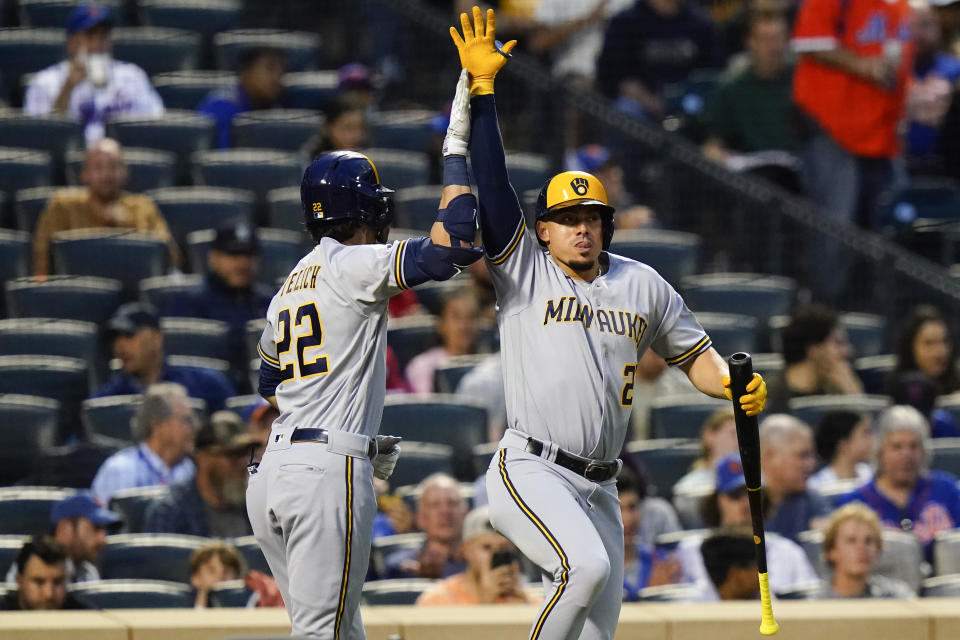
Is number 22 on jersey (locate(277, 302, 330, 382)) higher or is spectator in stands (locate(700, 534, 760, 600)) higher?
number 22 on jersey (locate(277, 302, 330, 382))

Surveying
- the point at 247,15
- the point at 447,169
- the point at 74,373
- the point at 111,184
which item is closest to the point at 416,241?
the point at 447,169

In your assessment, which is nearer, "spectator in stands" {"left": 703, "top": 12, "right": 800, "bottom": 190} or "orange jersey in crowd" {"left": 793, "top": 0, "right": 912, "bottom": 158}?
"orange jersey in crowd" {"left": 793, "top": 0, "right": 912, "bottom": 158}

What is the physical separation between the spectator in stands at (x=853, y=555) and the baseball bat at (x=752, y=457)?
175 centimetres

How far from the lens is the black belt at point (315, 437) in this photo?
4.29m

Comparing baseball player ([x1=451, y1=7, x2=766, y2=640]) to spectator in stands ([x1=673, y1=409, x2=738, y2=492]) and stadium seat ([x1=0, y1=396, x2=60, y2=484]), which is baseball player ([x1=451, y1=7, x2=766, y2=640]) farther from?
stadium seat ([x1=0, y1=396, x2=60, y2=484])

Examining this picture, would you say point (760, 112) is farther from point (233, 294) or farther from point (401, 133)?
point (233, 294)

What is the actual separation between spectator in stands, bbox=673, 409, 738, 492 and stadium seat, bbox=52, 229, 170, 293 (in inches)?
102

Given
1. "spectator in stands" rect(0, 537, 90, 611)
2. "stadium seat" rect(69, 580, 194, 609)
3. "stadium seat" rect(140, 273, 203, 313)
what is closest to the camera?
"spectator in stands" rect(0, 537, 90, 611)

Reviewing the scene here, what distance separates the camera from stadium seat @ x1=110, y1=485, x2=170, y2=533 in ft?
21.3

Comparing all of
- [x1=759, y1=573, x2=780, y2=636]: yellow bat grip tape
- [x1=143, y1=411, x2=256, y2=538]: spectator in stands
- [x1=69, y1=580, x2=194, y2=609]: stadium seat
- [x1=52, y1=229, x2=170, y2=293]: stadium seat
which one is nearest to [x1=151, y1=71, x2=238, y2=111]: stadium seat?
[x1=52, y1=229, x2=170, y2=293]: stadium seat

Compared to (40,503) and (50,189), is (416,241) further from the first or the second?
(50,189)

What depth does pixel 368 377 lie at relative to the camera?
171 inches

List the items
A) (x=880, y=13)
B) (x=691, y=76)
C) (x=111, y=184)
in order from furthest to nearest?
(x=691, y=76), (x=880, y=13), (x=111, y=184)

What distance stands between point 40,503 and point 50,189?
7.60 ft
